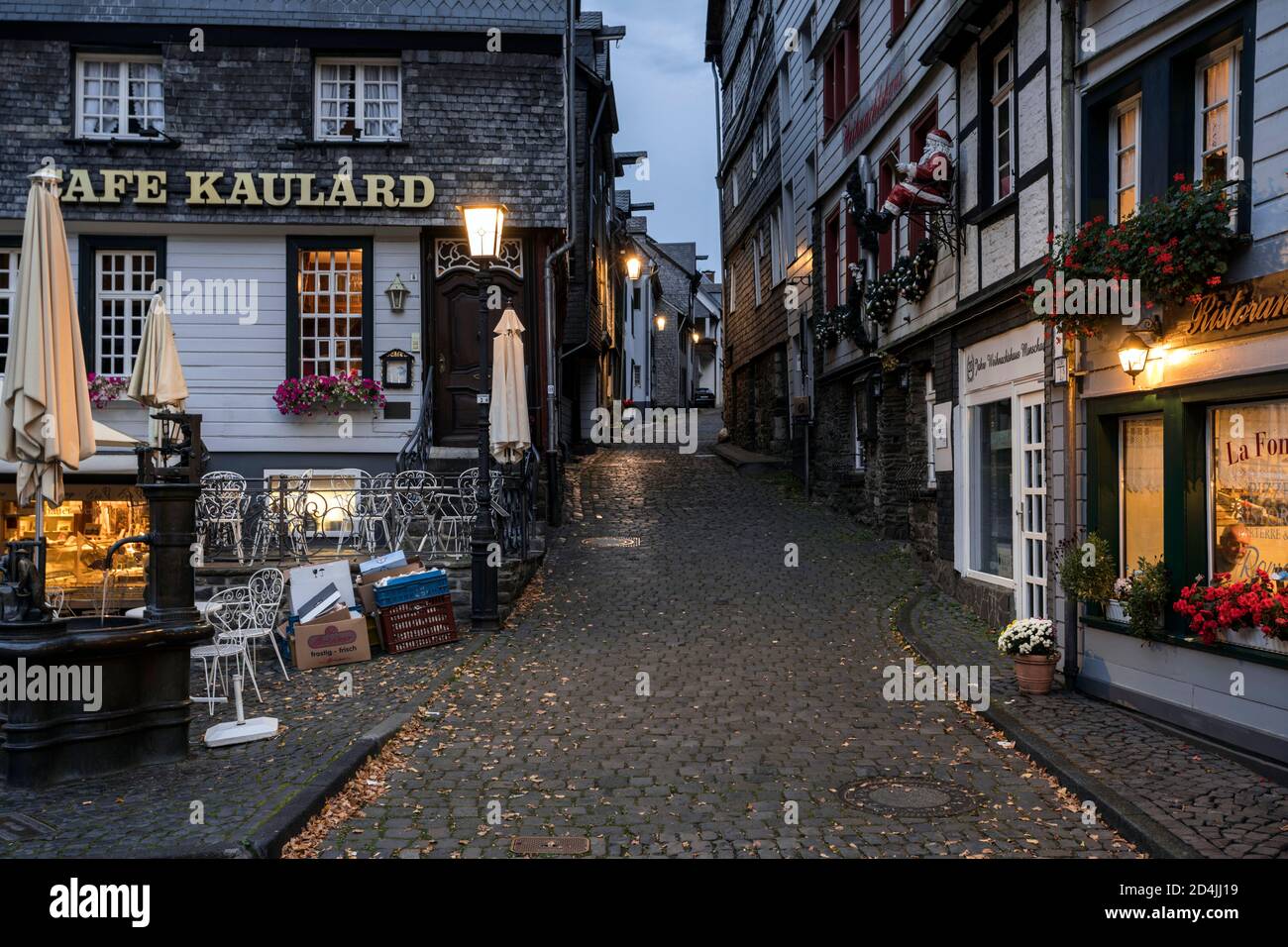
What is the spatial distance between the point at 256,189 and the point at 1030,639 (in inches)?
500

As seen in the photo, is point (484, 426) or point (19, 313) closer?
point (19, 313)

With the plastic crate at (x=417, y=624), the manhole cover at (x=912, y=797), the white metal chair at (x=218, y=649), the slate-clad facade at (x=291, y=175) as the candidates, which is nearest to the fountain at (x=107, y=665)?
the white metal chair at (x=218, y=649)

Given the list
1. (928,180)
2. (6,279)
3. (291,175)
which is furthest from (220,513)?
(928,180)

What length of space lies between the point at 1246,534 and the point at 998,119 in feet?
20.1

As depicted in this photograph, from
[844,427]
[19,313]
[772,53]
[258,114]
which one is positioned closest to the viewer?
[19,313]

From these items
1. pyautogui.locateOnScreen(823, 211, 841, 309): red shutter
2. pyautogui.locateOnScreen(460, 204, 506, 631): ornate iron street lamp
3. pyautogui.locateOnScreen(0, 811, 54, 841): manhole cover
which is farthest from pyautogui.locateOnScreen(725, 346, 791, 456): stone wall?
pyautogui.locateOnScreen(0, 811, 54, 841): manhole cover

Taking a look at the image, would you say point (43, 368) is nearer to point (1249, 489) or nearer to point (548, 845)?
point (548, 845)

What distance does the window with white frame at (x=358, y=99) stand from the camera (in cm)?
1661

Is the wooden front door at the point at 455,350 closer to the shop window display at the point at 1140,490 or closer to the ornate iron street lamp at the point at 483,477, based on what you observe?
the ornate iron street lamp at the point at 483,477

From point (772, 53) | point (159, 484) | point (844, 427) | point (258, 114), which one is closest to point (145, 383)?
point (159, 484)

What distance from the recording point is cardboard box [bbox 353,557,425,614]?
438 inches

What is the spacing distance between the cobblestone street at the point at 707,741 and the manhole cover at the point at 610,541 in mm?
1647

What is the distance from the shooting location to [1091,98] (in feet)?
30.3

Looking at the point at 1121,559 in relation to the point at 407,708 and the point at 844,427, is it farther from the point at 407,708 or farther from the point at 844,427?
the point at 844,427
